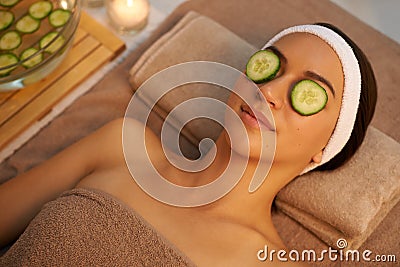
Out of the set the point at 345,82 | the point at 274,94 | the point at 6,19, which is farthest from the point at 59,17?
the point at 345,82

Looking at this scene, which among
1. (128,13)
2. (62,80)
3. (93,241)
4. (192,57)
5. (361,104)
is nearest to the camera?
(93,241)

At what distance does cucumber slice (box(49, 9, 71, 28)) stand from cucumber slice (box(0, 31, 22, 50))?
0.44ft

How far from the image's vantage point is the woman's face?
1.34 meters

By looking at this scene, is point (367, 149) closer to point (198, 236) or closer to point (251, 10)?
point (198, 236)

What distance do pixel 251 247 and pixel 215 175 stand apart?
0.22 meters

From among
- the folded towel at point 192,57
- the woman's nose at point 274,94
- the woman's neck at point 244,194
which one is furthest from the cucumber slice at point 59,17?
the woman's nose at point 274,94

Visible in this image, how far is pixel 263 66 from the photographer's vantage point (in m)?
1.38

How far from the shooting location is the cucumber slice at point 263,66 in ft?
4.47

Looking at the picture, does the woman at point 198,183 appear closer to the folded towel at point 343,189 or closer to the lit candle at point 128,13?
the folded towel at point 343,189

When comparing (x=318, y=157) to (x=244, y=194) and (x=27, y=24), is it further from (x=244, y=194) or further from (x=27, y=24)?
(x=27, y=24)

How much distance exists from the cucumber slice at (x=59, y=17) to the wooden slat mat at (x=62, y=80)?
0.33 ft

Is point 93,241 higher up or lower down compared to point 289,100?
lower down

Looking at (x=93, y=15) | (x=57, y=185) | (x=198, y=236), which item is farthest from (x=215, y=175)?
(x=93, y=15)

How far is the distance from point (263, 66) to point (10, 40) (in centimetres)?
100
